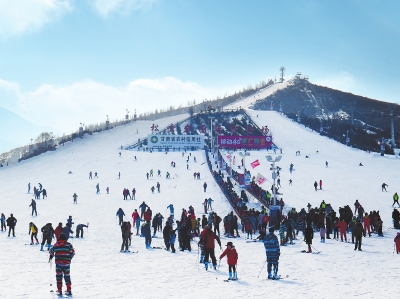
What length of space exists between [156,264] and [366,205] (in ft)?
60.3

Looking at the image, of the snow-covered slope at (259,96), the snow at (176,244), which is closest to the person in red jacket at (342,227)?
the snow at (176,244)

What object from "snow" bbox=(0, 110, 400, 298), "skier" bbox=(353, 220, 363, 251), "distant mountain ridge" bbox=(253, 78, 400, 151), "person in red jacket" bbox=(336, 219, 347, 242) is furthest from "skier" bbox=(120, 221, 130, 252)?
"distant mountain ridge" bbox=(253, 78, 400, 151)

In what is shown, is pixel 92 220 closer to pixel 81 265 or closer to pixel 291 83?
pixel 81 265

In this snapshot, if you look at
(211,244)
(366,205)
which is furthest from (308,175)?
(211,244)

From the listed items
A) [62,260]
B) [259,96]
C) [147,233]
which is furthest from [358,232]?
[259,96]

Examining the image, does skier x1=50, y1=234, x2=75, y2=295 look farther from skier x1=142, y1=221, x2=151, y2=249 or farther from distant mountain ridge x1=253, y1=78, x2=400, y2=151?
distant mountain ridge x1=253, y1=78, x2=400, y2=151

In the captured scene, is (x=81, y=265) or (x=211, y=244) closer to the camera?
(x=211, y=244)

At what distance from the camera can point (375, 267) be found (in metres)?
10.6

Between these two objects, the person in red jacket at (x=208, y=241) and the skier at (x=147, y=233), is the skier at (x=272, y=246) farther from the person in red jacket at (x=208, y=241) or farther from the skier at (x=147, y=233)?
the skier at (x=147, y=233)

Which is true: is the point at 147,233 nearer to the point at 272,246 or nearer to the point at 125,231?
the point at 125,231

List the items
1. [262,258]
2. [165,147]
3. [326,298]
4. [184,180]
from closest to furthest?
[326,298] < [262,258] < [184,180] < [165,147]

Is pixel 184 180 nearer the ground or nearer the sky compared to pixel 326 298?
nearer the sky

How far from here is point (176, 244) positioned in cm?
1514

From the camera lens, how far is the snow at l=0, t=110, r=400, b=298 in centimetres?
836
